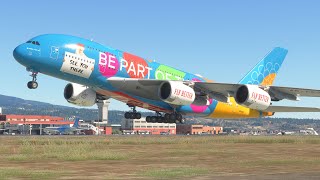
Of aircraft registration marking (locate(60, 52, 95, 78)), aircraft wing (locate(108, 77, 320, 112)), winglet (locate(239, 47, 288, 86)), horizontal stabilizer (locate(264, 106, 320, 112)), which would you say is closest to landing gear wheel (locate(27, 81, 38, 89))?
aircraft registration marking (locate(60, 52, 95, 78))

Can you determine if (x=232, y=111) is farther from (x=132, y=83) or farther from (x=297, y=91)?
(x=132, y=83)

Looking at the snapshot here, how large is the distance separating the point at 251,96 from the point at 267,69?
1509 centimetres

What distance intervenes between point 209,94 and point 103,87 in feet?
34.4

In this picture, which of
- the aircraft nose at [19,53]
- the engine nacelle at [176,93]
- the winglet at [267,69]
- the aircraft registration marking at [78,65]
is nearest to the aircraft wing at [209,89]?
the engine nacelle at [176,93]

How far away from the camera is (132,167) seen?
27047mm

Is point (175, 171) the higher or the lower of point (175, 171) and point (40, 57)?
the lower

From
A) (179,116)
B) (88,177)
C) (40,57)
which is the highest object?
(40,57)

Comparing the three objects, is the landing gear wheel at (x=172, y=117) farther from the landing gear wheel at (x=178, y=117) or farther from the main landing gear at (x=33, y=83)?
the main landing gear at (x=33, y=83)

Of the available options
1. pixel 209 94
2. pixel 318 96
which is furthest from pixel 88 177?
pixel 318 96

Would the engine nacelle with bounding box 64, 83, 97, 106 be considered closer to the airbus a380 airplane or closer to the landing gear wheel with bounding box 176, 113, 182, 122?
the airbus a380 airplane

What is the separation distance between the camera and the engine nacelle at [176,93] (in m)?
44.1

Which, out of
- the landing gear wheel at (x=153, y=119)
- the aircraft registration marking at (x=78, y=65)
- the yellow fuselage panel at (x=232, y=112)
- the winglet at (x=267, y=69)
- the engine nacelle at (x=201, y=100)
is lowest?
the landing gear wheel at (x=153, y=119)

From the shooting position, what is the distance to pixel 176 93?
4409cm

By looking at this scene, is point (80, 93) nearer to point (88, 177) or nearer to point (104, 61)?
point (104, 61)
